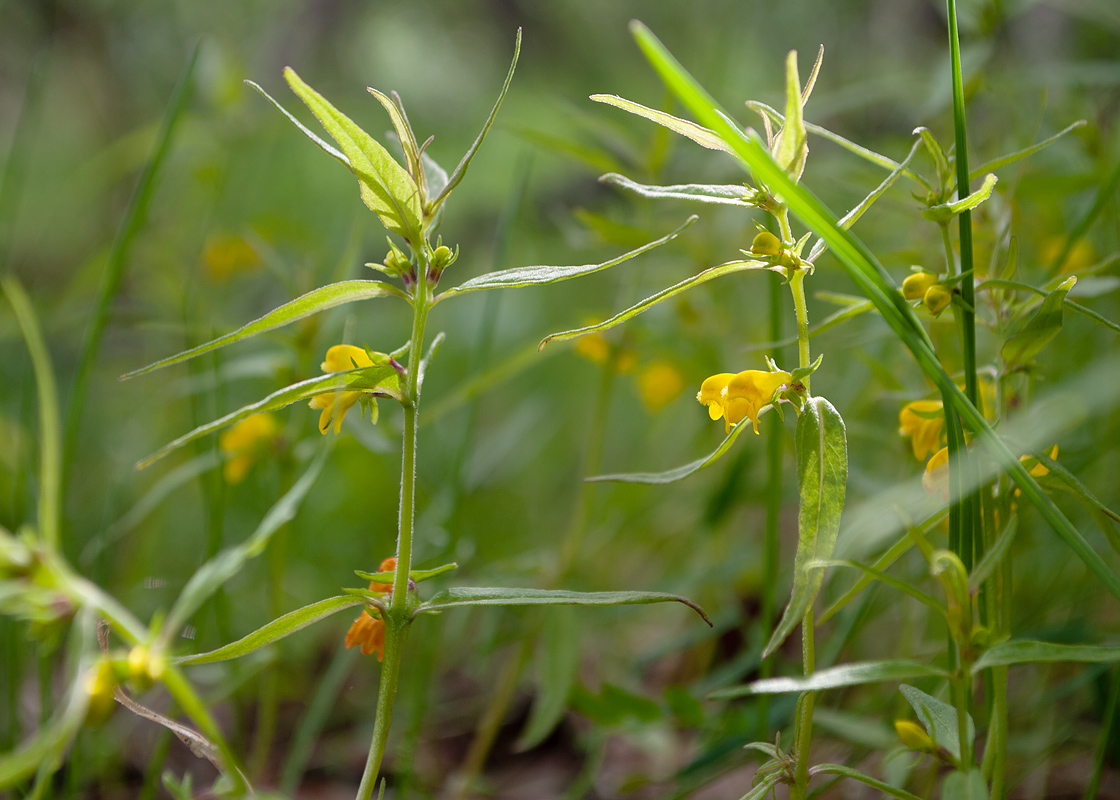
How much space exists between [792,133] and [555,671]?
1.78 feet

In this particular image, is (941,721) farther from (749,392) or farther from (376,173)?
(376,173)

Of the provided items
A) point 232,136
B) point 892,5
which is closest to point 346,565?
point 232,136

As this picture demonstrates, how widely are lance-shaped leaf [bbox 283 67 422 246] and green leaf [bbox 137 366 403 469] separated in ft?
0.28

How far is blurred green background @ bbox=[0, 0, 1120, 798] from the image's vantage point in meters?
0.89

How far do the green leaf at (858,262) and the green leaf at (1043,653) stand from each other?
0.18 ft

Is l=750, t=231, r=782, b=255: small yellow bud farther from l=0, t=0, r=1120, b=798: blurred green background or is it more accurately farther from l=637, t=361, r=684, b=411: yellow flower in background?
l=637, t=361, r=684, b=411: yellow flower in background

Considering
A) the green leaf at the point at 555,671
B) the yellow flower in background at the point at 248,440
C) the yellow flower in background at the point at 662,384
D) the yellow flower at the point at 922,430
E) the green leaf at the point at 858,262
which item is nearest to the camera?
the green leaf at the point at 858,262

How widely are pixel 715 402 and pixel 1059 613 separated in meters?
0.83

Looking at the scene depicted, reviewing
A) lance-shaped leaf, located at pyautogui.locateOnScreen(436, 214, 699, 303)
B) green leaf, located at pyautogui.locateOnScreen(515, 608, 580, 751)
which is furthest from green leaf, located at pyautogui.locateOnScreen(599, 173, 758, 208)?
green leaf, located at pyautogui.locateOnScreen(515, 608, 580, 751)

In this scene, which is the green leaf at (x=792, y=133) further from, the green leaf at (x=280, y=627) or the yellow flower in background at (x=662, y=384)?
the yellow flower in background at (x=662, y=384)

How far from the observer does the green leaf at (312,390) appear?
1.30ft

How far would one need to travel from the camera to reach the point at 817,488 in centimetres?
44

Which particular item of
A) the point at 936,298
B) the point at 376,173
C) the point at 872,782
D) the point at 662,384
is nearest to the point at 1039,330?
the point at 936,298

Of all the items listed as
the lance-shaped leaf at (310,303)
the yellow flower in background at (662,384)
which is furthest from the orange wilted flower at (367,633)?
the yellow flower in background at (662,384)
